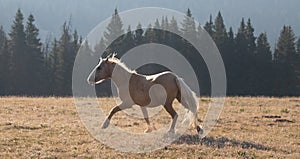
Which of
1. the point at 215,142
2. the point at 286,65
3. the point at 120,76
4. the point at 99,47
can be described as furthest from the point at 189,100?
the point at 286,65

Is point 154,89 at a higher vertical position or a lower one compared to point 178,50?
lower

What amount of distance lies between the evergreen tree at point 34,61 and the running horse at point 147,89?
43.9m

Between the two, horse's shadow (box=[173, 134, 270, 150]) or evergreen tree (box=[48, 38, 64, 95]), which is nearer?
→ horse's shadow (box=[173, 134, 270, 150])

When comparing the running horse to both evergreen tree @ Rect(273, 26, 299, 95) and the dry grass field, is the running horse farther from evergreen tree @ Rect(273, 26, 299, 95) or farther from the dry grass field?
evergreen tree @ Rect(273, 26, 299, 95)

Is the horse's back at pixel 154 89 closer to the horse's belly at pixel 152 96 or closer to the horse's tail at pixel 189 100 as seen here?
the horse's belly at pixel 152 96

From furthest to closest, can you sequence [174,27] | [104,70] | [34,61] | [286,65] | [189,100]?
[174,27] → [286,65] → [34,61] → [104,70] → [189,100]

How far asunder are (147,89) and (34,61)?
157 feet

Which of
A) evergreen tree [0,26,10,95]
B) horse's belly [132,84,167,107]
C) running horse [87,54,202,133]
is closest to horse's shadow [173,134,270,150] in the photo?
running horse [87,54,202,133]

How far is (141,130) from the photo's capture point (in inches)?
563

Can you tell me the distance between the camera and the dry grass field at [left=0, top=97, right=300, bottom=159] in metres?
10.8

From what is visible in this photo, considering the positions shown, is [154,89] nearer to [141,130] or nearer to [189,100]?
[189,100]

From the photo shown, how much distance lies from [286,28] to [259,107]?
143ft

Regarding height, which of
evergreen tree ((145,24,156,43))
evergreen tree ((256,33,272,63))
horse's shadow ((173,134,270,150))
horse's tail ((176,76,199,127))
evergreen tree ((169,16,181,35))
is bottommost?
horse's shadow ((173,134,270,150))

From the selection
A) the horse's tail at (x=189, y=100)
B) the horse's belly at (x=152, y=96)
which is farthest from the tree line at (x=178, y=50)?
the horse's belly at (x=152, y=96)
